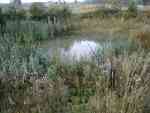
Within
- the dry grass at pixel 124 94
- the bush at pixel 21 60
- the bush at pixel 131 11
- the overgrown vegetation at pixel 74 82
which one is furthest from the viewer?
the bush at pixel 131 11

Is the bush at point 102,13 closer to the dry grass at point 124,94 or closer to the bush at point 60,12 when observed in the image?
the bush at point 60,12

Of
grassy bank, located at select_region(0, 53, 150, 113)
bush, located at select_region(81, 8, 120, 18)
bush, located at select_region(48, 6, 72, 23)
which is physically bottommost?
bush, located at select_region(81, 8, 120, 18)

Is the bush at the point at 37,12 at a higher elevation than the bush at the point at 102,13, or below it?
higher

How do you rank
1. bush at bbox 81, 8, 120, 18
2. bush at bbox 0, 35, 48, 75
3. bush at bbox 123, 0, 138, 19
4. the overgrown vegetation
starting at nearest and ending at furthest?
the overgrown vegetation
bush at bbox 0, 35, 48, 75
bush at bbox 123, 0, 138, 19
bush at bbox 81, 8, 120, 18

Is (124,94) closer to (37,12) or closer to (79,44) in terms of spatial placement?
(79,44)

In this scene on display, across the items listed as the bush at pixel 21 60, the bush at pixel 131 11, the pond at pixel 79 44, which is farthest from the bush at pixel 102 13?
the bush at pixel 21 60

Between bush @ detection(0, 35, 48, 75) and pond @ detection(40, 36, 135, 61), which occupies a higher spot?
bush @ detection(0, 35, 48, 75)

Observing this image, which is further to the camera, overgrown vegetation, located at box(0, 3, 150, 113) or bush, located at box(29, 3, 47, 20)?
bush, located at box(29, 3, 47, 20)

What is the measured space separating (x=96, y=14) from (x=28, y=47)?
722 cm

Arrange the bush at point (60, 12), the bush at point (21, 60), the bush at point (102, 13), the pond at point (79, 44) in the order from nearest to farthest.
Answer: the bush at point (21, 60), the pond at point (79, 44), the bush at point (60, 12), the bush at point (102, 13)

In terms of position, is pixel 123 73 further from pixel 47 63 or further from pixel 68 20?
pixel 68 20

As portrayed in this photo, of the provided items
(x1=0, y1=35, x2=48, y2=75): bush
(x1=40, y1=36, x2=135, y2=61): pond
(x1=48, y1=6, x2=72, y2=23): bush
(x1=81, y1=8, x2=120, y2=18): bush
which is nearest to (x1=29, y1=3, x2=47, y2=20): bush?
(x1=48, y1=6, x2=72, y2=23): bush

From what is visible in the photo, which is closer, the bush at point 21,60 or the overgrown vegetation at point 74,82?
the overgrown vegetation at point 74,82

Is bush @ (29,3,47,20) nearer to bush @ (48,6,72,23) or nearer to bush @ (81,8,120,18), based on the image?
bush @ (48,6,72,23)
